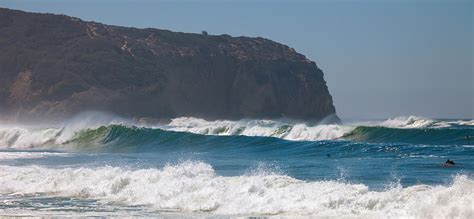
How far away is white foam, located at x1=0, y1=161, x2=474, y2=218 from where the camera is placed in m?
13.7

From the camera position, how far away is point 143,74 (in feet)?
270

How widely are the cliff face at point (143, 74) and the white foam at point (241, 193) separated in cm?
5566

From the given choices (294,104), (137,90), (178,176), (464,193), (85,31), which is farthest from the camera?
(294,104)

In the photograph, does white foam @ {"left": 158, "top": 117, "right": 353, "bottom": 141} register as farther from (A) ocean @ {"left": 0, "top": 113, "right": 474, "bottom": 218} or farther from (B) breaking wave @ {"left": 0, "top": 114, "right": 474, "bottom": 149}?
(A) ocean @ {"left": 0, "top": 113, "right": 474, "bottom": 218}

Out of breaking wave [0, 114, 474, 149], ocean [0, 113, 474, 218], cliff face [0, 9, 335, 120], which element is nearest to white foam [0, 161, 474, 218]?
ocean [0, 113, 474, 218]

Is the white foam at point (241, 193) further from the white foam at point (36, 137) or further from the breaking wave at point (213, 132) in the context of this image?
the white foam at point (36, 137)

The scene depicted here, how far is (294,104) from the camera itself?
93.6 meters

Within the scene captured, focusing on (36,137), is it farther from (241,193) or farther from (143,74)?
(241,193)

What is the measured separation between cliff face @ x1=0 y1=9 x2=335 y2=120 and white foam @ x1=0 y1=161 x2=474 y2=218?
5566 centimetres

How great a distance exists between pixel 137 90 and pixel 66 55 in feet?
23.4

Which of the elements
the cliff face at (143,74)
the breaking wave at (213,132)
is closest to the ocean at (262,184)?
the breaking wave at (213,132)

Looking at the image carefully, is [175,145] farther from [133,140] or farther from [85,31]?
[85,31]

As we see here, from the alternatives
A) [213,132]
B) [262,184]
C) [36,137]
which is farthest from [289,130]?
[262,184]

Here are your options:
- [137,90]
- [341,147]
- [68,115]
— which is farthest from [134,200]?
[137,90]
